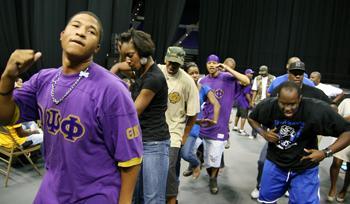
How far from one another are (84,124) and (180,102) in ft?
5.63

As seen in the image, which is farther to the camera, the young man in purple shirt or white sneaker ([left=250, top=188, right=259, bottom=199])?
white sneaker ([left=250, top=188, right=259, bottom=199])

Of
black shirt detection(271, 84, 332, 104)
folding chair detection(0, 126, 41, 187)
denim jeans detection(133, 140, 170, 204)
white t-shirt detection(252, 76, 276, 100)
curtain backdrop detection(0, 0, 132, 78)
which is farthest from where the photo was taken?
white t-shirt detection(252, 76, 276, 100)

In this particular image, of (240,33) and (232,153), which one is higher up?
(240,33)

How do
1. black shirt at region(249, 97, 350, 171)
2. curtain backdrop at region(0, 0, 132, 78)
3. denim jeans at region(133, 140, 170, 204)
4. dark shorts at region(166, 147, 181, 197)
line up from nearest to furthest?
denim jeans at region(133, 140, 170, 204)
black shirt at region(249, 97, 350, 171)
dark shorts at region(166, 147, 181, 197)
curtain backdrop at region(0, 0, 132, 78)

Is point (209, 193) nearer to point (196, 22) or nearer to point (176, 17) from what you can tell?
point (176, 17)

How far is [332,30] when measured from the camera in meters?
10.4

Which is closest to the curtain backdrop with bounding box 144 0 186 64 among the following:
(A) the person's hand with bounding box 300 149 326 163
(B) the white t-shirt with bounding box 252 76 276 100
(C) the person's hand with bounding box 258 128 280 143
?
(B) the white t-shirt with bounding box 252 76 276 100

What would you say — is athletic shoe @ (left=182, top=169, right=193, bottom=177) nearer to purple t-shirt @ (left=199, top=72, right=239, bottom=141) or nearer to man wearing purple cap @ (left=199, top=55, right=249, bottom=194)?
man wearing purple cap @ (left=199, top=55, right=249, bottom=194)

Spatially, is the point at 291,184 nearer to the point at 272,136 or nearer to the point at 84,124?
the point at 272,136

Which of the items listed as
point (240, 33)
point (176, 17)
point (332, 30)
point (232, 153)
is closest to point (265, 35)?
point (240, 33)

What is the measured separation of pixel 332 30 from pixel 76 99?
10.4 meters

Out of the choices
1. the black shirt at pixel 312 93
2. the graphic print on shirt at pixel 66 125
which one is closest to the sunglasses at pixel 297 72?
the black shirt at pixel 312 93

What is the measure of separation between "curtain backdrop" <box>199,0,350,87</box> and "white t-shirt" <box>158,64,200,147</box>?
296 inches

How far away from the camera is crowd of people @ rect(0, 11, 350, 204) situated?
1.33 meters
